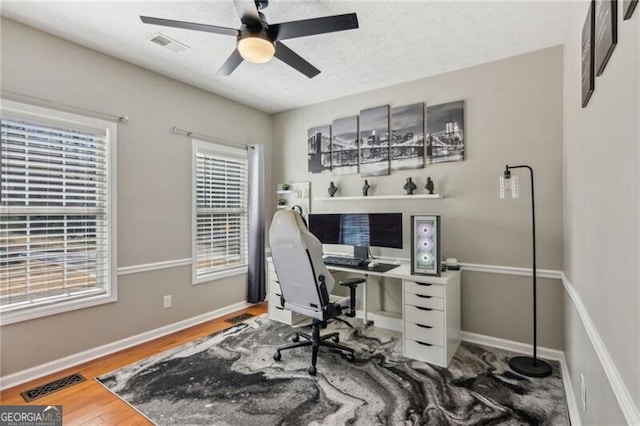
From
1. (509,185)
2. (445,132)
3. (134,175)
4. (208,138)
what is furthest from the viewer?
(208,138)

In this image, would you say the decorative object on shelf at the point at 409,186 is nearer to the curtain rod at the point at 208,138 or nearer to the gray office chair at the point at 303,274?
the gray office chair at the point at 303,274

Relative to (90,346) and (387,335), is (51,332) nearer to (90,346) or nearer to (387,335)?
(90,346)

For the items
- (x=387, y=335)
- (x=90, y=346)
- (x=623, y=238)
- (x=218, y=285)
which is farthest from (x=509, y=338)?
(x=90, y=346)

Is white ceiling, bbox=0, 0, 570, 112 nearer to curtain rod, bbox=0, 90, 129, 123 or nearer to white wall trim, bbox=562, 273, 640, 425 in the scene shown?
curtain rod, bbox=0, 90, 129, 123

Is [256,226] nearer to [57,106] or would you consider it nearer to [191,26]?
[57,106]

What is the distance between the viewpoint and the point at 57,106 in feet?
8.38

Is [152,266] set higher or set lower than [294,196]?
lower

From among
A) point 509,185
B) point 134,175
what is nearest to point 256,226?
point 134,175

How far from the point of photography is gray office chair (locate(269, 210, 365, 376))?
2393 millimetres

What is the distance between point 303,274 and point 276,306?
1.29m

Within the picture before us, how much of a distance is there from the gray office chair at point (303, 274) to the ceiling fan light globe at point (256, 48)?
1.08 m

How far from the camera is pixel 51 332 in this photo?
8.30ft

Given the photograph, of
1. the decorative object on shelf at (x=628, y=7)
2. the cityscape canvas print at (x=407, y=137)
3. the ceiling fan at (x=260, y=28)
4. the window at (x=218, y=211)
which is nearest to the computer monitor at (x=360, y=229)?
the cityscape canvas print at (x=407, y=137)

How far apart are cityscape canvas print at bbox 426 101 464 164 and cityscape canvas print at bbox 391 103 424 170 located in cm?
9
